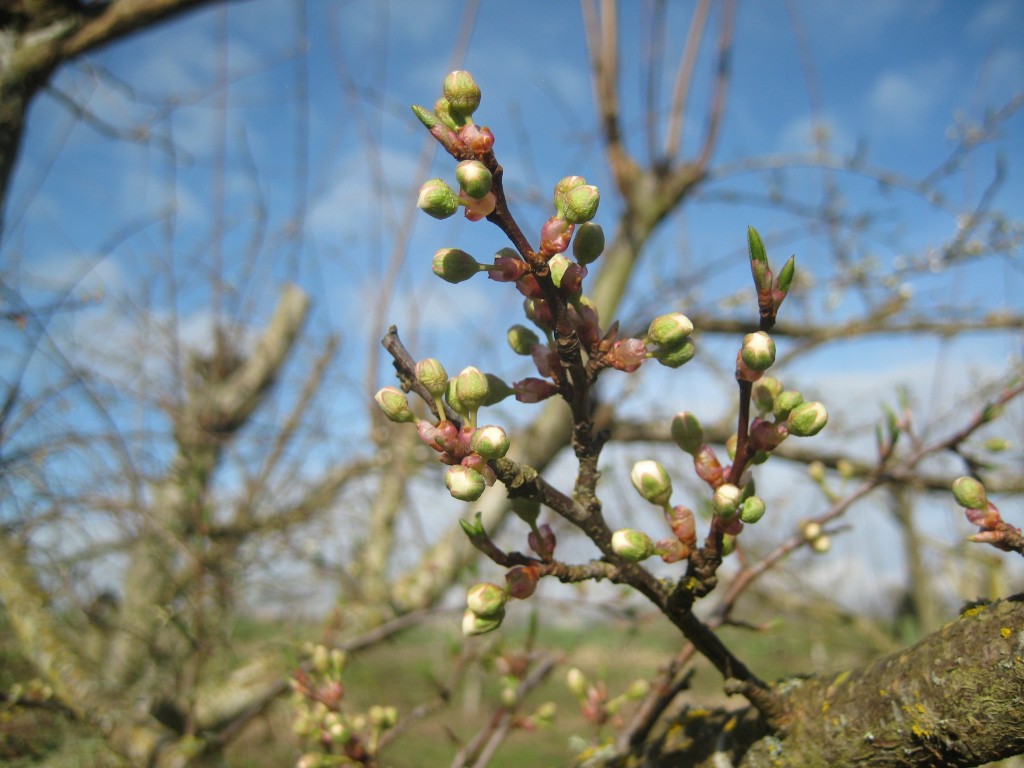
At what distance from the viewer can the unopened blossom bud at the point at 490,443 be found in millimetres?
506

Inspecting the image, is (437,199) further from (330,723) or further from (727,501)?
(330,723)

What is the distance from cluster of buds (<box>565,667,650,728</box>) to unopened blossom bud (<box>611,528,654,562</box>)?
54cm

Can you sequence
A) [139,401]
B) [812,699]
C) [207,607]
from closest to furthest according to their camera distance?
[812,699] → [207,607] → [139,401]

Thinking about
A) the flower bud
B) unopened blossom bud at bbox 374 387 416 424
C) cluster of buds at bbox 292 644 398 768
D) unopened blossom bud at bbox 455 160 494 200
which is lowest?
cluster of buds at bbox 292 644 398 768

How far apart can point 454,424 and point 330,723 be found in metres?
0.56

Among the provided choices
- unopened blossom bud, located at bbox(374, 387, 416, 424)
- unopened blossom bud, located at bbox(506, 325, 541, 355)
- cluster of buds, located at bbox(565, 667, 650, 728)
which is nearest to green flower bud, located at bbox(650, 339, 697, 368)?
unopened blossom bud, located at bbox(506, 325, 541, 355)

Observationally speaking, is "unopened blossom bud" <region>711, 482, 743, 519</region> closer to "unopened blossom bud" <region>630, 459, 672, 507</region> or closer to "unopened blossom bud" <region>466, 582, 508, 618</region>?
"unopened blossom bud" <region>630, 459, 672, 507</region>

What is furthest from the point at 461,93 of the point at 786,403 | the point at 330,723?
the point at 330,723

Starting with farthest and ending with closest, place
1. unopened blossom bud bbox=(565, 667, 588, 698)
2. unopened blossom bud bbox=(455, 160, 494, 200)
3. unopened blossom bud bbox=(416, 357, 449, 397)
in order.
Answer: unopened blossom bud bbox=(565, 667, 588, 698)
unopened blossom bud bbox=(416, 357, 449, 397)
unopened blossom bud bbox=(455, 160, 494, 200)

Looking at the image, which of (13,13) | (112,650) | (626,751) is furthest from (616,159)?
(112,650)

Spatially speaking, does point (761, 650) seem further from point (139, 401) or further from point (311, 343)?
point (139, 401)

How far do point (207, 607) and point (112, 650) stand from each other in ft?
3.60

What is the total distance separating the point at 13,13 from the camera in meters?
1.92

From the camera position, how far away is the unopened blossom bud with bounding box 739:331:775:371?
0.51 metres
